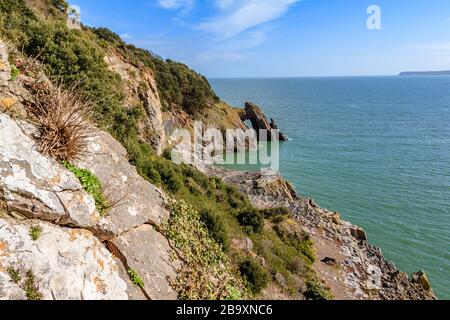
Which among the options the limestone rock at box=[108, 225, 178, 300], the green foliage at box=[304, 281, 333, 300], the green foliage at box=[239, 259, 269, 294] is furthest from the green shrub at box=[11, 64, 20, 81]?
the green foliage at box=[304, 281, 333, 300]

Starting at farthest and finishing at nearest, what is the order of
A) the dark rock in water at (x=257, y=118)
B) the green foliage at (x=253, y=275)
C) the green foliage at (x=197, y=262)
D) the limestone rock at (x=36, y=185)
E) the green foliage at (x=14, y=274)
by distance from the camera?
1. the dark rock in water at (x=257, y=118)
2. the green foliage at (x=253, y=275)
3. the green foliage at (x=197, y=262)
4. the limestone rock at (x=36, y=185)
5. the green foliage at (x=14, y=274)

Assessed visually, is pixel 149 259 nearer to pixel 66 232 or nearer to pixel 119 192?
pixel 119 192

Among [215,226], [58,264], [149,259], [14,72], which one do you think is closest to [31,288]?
[58,264]

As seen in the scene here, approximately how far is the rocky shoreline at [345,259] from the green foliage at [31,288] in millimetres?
12984

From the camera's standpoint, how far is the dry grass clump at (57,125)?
5.53 meters

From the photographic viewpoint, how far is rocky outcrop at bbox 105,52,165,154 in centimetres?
2427

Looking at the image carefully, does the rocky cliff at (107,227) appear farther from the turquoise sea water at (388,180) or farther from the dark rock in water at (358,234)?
the turquoise sea water at (388,180)

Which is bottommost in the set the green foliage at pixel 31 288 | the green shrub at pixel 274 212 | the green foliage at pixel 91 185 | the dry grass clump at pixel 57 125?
the green shrub at pixel 274 212

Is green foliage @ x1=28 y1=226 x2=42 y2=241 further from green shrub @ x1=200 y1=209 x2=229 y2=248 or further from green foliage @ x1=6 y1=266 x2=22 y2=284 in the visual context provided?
green shrub @ x1=200 y1=209 x2=229 y2=248

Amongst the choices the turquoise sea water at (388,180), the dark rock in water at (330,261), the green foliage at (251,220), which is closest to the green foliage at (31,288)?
the green foliage at (251,220)

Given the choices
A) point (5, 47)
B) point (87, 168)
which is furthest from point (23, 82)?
point (87, 168)

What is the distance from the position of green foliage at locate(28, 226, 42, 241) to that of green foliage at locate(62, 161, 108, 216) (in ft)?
4.25

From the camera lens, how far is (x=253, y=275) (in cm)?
1054
